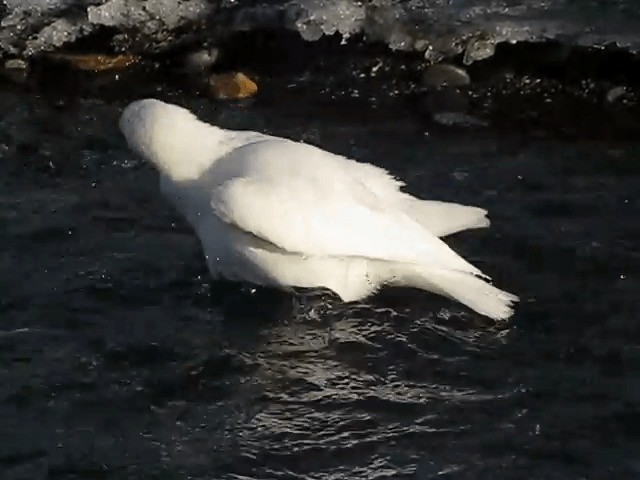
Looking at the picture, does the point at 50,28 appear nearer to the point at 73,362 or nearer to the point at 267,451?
the point at 73,362

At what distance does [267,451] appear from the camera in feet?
16.5

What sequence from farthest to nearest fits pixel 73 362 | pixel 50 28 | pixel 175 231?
1. pixel 50 28
2. pixel 175 231
3. pixel 73 362

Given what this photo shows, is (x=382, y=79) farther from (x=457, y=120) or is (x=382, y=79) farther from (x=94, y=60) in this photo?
(x=94, y=60)

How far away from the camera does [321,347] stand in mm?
5930

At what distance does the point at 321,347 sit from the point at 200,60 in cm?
401

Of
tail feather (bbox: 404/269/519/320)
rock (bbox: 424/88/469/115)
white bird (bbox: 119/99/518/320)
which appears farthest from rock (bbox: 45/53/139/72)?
tail feather (bbox: 404/269/519/320)

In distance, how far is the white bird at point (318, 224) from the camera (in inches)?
228

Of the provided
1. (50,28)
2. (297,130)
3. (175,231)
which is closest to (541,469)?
(175,231)

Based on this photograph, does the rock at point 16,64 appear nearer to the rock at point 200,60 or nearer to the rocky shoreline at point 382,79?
the rocky shoreline at point 382,79

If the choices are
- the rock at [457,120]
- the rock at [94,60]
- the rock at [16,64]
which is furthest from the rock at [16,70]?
the rock at [457,120]

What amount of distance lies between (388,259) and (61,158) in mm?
2758

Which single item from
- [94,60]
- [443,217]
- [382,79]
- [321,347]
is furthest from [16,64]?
[321,347]

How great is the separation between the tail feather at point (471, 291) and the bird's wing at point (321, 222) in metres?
0.05

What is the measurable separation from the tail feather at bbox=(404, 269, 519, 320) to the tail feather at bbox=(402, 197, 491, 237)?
350mm
